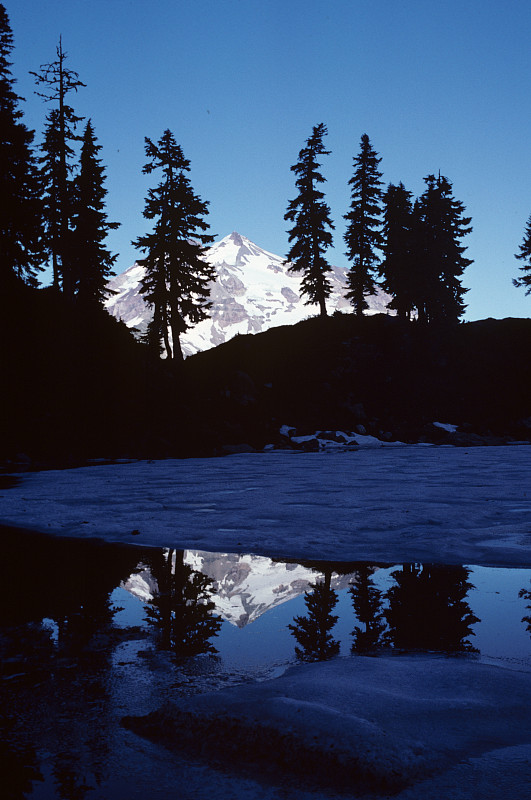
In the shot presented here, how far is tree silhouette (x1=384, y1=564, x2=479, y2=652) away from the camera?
12.0ft

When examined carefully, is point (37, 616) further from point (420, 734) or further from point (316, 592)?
point (420, 734)

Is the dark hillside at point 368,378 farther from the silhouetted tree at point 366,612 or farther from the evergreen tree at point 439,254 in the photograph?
the silhouetted tree at point 366,612

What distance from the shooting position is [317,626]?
155 inches

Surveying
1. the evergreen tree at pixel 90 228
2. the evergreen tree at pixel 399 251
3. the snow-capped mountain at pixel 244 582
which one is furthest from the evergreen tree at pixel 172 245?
the snow-capped mountain at pixel 244 582

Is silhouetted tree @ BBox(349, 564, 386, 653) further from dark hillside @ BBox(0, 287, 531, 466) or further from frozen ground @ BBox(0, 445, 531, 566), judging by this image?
dark hillside @ BBox(0, 287, 531, 466)

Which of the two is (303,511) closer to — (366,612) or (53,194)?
(366,612)

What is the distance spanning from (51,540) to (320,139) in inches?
1610

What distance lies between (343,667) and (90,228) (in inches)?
1360

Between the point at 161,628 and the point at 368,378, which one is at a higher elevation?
the point at 368,378

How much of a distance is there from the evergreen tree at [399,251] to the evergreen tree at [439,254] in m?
0.76

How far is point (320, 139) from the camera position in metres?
41.7

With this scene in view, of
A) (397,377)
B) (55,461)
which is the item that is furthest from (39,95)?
(397,377)

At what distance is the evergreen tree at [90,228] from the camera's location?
110 ft

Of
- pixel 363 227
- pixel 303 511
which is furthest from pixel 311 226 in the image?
pixel 303 511
